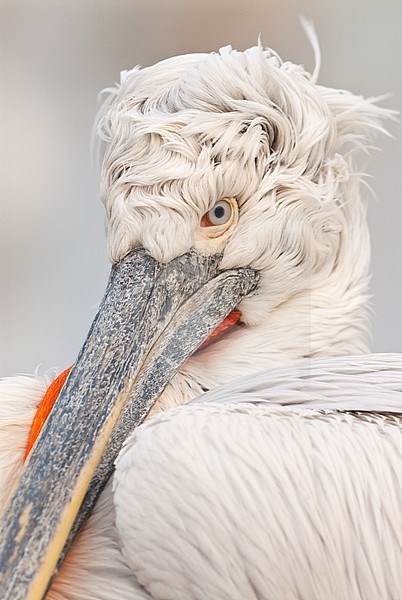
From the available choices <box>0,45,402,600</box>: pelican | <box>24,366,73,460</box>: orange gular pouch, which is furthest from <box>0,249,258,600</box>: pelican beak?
<box>24,366,73,460</box>: orange gular pouch

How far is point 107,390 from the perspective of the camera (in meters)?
1.18

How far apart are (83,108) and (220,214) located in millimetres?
625

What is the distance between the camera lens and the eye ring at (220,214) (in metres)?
1.31

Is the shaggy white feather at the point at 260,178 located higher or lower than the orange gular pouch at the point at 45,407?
higher

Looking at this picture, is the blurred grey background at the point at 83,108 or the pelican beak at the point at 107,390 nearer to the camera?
the pelican beak at the point at 107,390

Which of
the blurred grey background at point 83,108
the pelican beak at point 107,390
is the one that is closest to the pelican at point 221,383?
the pelican beak at point 107,390

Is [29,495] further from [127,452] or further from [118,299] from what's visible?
[118,299]

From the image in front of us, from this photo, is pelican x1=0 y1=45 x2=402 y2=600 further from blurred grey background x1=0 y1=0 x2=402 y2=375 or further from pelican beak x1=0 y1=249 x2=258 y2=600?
blurred grey background x1=0 y1=0 x2=402 y2=375

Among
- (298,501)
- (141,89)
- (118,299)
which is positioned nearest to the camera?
(298,501)

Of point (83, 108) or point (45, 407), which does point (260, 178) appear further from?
point (83, 108)

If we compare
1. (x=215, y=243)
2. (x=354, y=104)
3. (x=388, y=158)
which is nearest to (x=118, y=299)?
(x=215, y=243)

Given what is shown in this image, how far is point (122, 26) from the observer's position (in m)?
1.76

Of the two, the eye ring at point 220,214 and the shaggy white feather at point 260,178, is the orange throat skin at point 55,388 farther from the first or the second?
the eye ring at point 220,214

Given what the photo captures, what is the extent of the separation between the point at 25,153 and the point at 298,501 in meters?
1.13
